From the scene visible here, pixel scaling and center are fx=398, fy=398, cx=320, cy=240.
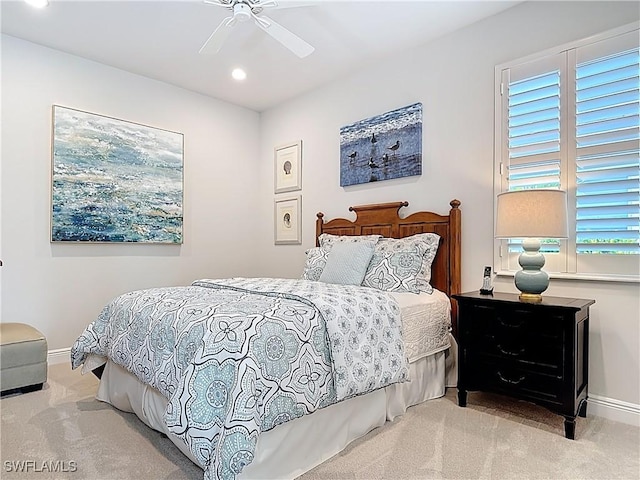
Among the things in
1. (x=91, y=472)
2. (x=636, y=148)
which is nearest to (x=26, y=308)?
(x=91, y=472)

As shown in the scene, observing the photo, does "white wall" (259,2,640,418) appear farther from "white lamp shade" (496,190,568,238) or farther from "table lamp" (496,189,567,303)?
"white lamp shade" (496,190,568,238)

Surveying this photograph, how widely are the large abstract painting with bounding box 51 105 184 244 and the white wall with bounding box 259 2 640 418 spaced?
4.67 feet

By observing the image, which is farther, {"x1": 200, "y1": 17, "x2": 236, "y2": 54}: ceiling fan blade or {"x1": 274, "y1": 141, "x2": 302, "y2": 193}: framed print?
{"x1": 274, "y1": 141, "x2": 302, "y2": 193}: framed print

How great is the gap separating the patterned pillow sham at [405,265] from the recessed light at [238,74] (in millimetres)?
2290

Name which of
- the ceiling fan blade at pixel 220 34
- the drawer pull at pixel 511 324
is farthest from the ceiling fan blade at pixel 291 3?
the drawer pull at pixel 511 324

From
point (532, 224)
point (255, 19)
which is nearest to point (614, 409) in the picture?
point (532, 224)

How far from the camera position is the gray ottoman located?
2.68 metres

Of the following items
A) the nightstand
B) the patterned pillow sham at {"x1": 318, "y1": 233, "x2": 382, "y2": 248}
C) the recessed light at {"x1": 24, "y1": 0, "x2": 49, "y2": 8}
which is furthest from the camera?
the patterned pillow sham at {"x1": 318, "y1": 233, "x2": 382, "y2": 248}

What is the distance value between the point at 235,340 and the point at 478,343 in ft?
5.45

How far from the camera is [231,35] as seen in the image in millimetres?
3275

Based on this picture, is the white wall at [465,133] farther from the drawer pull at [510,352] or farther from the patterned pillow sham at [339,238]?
the drawer pull at [510,352]

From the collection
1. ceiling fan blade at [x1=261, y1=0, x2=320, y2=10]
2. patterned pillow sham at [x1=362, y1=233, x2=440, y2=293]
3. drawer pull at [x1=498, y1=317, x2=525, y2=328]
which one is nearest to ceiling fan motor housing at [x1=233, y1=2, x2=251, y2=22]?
ceiling fan blade at [x1=261, y1=0, x2=320, y2=10]

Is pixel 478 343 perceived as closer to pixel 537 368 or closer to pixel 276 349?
pixel 537 368

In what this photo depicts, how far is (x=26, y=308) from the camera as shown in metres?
3.38
